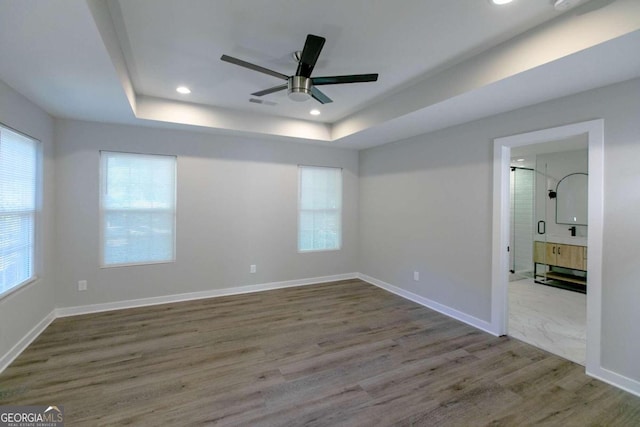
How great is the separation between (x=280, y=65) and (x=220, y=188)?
227 centimetres

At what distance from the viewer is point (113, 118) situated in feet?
11.9

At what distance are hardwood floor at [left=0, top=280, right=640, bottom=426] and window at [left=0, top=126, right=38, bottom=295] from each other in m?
0.79

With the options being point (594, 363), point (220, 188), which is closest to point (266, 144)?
point (220, 188)

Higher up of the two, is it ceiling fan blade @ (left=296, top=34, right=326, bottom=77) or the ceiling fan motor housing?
ceiling fan blade @ (left=296, top=34, right=326, bottom=77)

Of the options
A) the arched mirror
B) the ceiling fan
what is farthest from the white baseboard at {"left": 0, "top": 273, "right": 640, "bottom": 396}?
the arched mirror

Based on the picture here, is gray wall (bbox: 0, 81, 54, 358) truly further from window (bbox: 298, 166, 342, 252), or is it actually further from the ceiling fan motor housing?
window (bbox: 298, 166, 342, 252)

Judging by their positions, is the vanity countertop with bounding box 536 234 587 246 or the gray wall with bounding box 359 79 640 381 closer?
the gray wall with bounding box 359 79 640 381

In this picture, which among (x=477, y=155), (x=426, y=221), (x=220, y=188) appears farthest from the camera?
(x=220, y=188)

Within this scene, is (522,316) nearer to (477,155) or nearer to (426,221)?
Answer: (426,221)

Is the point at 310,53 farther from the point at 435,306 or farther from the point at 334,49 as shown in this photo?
the point at 435,306

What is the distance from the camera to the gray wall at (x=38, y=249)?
2566mm

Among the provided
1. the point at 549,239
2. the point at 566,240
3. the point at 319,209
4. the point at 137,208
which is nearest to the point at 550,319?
the point at 566,240

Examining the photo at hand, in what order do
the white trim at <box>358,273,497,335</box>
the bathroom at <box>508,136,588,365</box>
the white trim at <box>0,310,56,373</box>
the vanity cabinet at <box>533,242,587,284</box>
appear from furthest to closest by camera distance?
the vanity cabinet at <box>533,242,587,284</box> → the bathroom at <box>508,136,588,365</box> → the white trim at <box>358,273,497,335</box> → the white trim at <box>0,310,56,373</box>

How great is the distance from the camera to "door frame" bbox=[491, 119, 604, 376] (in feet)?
8.07
